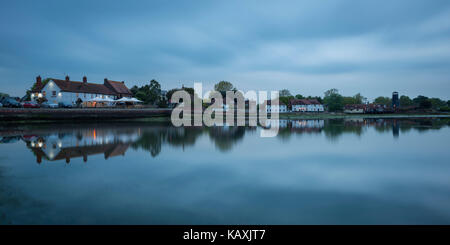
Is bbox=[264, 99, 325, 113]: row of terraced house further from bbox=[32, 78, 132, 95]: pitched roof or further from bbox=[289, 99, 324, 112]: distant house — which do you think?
bbox=[32, 78, 132, 95]: pitched roof

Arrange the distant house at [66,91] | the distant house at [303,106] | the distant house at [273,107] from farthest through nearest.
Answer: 1. the distant house at [303,106]
2. the distant house at [273,107]
3. the distant house at [66,91]

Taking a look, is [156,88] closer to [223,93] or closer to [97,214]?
[223,93]

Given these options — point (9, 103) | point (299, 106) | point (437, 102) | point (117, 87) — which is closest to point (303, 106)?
point (299, 106)

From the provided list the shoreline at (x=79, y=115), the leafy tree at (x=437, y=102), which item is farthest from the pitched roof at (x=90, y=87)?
the leafy tree at (x=437, y=102)


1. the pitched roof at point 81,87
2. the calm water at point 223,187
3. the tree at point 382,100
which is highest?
the tree at point 382,100

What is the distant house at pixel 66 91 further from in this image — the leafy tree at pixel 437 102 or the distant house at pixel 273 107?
the leafy tree at pixel 437 102

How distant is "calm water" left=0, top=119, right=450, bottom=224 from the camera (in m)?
5.99

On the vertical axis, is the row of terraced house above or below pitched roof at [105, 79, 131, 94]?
below

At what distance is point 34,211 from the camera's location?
6191 mm

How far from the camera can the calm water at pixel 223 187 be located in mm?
5992

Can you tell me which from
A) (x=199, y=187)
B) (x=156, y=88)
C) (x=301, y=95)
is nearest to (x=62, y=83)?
(x=156, y=88)

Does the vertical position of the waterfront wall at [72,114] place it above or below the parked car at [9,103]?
below

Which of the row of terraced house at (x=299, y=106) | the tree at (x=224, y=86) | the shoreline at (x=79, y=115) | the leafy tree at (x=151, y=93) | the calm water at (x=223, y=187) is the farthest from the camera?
the row of terraced house at (x=299, y=106)

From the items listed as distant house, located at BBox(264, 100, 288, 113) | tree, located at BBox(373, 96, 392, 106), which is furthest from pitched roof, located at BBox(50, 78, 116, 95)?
tree, located at BBox(373, 96, 392, 106)
